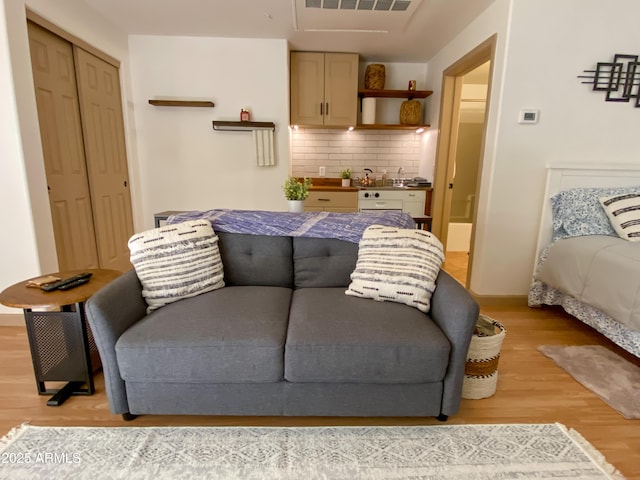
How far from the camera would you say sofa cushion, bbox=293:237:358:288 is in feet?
6.73

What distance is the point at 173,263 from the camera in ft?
5.81

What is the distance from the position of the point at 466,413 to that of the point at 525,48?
8.28 ft

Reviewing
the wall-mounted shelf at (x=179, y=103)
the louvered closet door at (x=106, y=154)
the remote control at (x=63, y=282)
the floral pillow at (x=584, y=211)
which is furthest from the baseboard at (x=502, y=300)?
the louvered closet door at (x=106, y=154)

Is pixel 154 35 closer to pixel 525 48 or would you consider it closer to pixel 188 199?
pixel 188 199

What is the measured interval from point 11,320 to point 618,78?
481cm

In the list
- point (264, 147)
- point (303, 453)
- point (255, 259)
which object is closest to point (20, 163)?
point (255, 259)

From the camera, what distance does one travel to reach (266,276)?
2070 millimetres

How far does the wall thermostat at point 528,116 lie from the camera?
8.53 ft

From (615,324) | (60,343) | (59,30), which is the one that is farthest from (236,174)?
(615,324)

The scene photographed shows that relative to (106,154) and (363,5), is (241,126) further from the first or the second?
(363,5)

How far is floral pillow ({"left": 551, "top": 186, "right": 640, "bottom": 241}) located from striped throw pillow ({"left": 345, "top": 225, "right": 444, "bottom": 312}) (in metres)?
1.46

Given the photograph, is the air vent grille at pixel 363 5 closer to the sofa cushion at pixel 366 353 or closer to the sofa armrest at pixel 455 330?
the sofa armrest at pixel 455 330

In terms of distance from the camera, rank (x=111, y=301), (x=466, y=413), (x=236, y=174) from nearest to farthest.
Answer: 1. (x=111, y=301)
2. (x=466, y=413)
3. (x=236, y=174)

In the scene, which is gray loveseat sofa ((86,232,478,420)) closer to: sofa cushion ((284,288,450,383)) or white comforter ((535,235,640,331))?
sofa cushion ((284,288,450,383))
